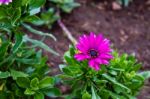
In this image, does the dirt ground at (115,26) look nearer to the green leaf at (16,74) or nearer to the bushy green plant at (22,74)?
the bushy green plant at (22,74)

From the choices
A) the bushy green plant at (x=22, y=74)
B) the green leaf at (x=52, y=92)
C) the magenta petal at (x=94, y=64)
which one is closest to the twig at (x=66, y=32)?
the bushy green plant at (x=22, y=74)

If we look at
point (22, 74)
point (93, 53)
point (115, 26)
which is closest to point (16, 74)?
point (22, 74)

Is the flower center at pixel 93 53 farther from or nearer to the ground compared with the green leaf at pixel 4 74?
farther from the ground

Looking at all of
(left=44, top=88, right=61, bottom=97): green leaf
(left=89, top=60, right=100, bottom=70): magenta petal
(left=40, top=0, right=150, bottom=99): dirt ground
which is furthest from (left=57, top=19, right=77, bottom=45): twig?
(left=89, top=60, right=100, bottom=70): magenta petal

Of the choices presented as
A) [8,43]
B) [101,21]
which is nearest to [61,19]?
[101,21]

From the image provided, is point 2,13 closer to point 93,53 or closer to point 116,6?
point 93,53
